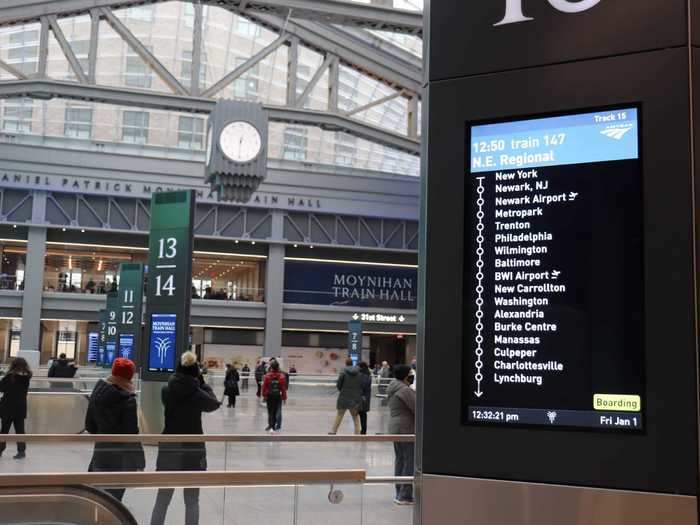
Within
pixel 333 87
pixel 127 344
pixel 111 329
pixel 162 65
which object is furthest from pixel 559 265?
pixel 111 329

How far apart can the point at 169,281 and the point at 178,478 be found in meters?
10.7

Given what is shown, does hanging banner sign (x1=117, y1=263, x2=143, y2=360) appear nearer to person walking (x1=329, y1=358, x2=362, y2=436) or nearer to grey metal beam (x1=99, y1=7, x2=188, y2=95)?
grey metal beam (x1=99, y1=7, x2=188, y2=95)

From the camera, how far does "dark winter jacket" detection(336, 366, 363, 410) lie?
1678cm

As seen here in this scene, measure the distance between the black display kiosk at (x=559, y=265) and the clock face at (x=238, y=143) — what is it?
54.5 ft

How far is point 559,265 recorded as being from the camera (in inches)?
106

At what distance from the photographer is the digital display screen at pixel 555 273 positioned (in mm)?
2576

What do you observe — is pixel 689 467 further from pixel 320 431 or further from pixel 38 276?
pixel 38 276

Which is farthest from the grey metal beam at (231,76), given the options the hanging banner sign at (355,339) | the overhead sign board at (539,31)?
the overhead sign board at (539,31)

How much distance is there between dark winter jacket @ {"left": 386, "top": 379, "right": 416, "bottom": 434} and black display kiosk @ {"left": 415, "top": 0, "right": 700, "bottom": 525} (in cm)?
637

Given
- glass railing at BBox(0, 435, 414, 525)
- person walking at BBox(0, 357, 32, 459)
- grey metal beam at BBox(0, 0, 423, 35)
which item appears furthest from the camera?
grey metal beam at BBox(0, 0, 423, 35)

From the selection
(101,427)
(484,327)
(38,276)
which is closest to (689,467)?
(484,327)

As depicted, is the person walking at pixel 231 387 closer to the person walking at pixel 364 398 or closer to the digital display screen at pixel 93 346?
the person walking at pixel 364 398

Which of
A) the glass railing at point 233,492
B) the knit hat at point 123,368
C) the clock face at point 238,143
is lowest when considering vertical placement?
the glass railing at point 233,492

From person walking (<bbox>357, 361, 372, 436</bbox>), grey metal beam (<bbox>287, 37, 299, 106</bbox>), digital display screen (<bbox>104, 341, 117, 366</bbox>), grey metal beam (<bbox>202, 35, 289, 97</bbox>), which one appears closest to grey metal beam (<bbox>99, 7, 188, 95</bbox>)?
grey metal beam (<bbox>202, 35, 289, 97</bbox>)
